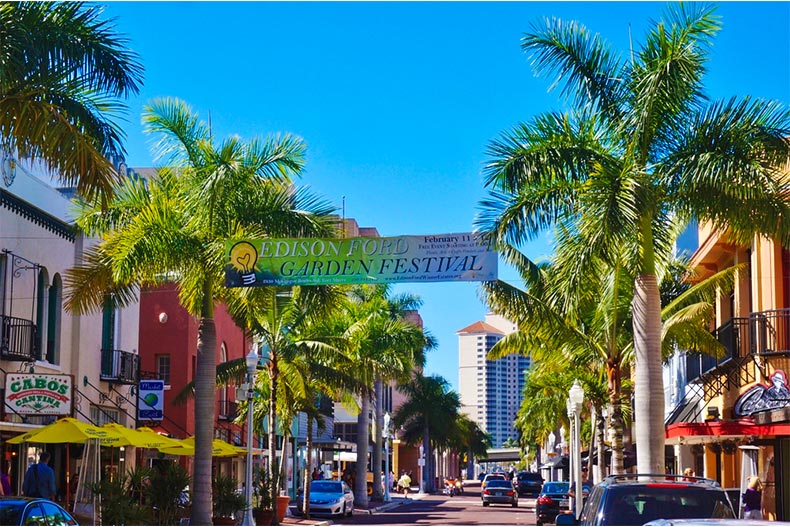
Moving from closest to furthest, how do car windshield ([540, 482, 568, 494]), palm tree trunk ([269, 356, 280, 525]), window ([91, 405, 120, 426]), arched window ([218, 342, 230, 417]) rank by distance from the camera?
1. window ([91, 405, 120, 426])
2. palm tree trunk ([269, 356, 280, 525])
3. car windshield ([540, 482, 568, 494])
4. arched window ([218, 342, 230, 417])

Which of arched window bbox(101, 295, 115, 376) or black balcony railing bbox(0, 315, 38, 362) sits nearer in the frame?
black balcony railing bbox(0, 315, 38, 362)

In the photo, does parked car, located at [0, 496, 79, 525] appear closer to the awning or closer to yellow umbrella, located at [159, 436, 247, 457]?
yellow umbrella, located at [159, 436, 247, 457]

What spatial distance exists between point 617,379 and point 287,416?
1732 cm

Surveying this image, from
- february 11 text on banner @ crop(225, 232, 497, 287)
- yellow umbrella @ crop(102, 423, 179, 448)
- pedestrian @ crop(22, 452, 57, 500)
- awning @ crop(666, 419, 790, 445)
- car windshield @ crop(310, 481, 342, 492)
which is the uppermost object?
february 11 text on banner @ crop(225, 232, 497, 287)

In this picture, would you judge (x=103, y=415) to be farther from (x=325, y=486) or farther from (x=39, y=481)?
(x=325, y=486)

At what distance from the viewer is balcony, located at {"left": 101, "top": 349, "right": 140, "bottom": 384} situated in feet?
108

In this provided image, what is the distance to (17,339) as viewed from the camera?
2558 centimetres

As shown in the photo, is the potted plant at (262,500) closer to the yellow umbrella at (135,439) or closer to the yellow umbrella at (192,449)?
the yellow umbrella at (192,449)

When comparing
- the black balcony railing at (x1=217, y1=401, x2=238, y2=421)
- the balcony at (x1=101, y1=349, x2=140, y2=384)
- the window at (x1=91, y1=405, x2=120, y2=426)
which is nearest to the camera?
the window at (x1=91, y1=405, x2=120, y2=426)

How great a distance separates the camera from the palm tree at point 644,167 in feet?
62.8

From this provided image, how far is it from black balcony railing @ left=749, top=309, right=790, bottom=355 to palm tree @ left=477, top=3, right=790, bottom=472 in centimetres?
470

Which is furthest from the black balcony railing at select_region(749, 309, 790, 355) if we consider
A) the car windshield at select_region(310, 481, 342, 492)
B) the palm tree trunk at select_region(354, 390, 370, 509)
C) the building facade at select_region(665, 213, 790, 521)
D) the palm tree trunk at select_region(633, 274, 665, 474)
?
the palm tree trunk at select_region(354, 390, 370, 509)

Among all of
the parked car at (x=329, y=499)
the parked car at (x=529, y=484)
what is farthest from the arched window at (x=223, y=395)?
the parked car at (x=529, y=484)

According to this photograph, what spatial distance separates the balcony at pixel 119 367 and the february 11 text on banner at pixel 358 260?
35.3 ft
